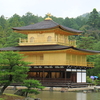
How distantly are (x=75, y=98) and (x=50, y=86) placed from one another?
10095mm

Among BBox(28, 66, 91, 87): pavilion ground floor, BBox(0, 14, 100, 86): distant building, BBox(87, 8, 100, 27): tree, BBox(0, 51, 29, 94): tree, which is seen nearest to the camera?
BBox(0, 51, 29, 94): tree

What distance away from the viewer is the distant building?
42.4m

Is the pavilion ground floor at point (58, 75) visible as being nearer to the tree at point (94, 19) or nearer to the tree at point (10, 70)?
the tree at point (10, 70)

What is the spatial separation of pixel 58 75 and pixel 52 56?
2857 mm

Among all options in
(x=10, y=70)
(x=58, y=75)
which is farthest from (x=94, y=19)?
(x=10, y=70)

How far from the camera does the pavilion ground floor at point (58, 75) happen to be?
42.2 m

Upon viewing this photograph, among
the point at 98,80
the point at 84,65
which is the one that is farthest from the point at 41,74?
the point at 98,80

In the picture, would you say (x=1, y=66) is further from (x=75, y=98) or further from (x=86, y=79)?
(x=86, y=79)

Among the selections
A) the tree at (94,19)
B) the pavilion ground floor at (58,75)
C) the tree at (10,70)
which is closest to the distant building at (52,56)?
the pavilion ground floor at (58,75)

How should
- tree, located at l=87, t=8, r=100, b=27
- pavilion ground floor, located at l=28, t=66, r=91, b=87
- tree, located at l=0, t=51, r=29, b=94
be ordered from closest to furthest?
tree, located at l=0, t=51, r=29, b=94 → pavilion ground floor, located at l=28, t=66, r=91, b=87 → tree, located at l=87, t=8, r=100, b=27

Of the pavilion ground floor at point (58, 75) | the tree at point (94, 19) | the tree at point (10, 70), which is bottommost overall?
the pavilion ground floor at point (58, 75)

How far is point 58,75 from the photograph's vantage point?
44125 mm

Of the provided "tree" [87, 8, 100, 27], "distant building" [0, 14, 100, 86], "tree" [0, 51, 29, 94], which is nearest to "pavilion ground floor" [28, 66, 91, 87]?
"distant building" [0, 14, 100, 86]

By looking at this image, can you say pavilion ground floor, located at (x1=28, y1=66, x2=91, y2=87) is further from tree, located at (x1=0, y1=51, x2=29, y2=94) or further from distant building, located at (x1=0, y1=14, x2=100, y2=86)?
tree, located at (x1=0, y1=51, x2=29, y2=94)
